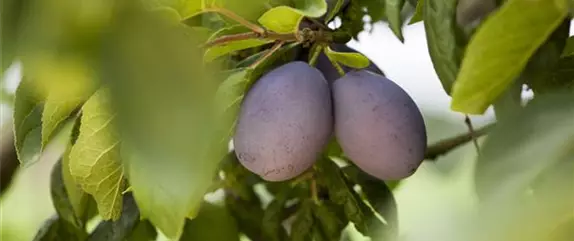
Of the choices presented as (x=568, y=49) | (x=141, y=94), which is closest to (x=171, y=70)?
(x=141, y=94)

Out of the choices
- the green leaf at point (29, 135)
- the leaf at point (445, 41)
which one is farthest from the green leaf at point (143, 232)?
the leaf at point (445, 41)

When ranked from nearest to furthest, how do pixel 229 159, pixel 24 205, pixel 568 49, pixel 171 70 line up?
pixel 171 70 < pixel 568 49 < pixel 229 159 < pixel 24 205

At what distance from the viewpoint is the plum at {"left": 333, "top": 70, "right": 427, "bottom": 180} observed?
319mm

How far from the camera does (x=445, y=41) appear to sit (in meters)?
0.28

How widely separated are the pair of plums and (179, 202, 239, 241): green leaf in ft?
0.52

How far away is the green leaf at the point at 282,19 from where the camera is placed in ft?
0.97

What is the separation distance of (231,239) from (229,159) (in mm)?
59

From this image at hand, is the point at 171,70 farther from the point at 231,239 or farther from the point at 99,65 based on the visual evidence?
the point at 231,239

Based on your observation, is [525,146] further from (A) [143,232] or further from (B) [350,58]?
(A) [143,232]

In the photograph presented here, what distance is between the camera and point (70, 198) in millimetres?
416

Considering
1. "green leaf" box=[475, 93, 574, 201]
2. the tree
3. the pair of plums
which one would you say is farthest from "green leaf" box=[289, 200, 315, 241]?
"green leaf" box=[475, 93, 574, 201]

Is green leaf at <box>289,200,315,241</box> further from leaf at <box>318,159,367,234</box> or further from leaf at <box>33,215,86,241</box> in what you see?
leaf at <box>33,215,86,241</box>

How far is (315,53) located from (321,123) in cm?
4

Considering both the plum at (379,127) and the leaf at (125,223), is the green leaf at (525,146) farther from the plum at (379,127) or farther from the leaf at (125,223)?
the leaf at (125,223)
